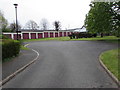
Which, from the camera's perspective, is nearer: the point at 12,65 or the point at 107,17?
the point at 12,65

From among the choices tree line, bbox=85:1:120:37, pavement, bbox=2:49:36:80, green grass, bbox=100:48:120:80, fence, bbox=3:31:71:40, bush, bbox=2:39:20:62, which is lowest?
pavement, bbox=2:49:36:80

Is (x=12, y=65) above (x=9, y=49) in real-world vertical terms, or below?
below

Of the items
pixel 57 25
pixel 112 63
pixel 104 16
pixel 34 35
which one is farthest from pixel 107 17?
pixel 57 25

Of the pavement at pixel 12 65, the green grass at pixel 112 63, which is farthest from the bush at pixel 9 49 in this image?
the green grass at pixel 112 63

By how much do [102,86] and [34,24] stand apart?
97.8 meters

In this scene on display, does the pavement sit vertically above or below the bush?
below

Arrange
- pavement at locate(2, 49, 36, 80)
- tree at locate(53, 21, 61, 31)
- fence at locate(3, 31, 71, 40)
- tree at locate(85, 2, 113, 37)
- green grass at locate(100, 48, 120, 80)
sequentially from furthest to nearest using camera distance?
tree at locate(53, 21, 61, 31) → fence at locate(3, 31, 71, 40) → tree at locate(85, 2, 113, 37) → pavement at locate(2, 49, 36, 80) → green grass at locate(100, 48, 120, 80)

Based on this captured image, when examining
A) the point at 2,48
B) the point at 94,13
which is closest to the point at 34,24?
the point at 94,13

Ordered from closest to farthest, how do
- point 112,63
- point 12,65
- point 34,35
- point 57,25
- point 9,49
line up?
point 112,63, point 12,65, point 9,49, point 34,35, point 57,25

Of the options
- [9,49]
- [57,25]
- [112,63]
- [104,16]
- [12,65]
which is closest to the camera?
[112,63]

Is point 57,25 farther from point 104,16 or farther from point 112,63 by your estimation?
point 112,63

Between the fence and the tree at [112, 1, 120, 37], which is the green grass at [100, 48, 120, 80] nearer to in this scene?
the tree at [112, 1, 120, 37]

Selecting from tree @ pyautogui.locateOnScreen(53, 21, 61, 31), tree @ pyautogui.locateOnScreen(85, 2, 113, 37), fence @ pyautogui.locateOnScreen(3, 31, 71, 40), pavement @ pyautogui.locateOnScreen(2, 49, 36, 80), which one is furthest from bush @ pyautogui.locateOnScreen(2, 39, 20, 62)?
tree @ pyautogui.locateOnScreen(53, 21, 61, 31)

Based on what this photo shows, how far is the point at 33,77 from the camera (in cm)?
760
